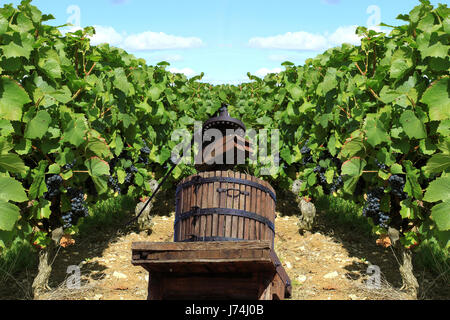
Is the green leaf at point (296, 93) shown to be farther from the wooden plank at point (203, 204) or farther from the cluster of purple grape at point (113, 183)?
the wooden plank at point (203, 204)

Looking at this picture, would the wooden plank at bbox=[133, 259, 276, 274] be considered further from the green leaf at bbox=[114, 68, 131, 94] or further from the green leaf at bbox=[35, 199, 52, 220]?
the green leaf at bbox=[114, 68, 131, 94]

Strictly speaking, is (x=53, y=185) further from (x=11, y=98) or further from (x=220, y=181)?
(x=220, y=181)

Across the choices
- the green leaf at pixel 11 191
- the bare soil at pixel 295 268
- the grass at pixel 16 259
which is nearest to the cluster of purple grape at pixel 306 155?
the bare soil at pixel 295 268

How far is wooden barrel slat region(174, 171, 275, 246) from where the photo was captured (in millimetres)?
4891

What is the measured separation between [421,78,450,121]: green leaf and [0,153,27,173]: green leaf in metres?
4.62

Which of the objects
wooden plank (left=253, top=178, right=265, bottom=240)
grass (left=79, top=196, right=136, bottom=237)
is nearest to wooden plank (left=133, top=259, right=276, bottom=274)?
wooden plank (left=253, top=178, right=265, bottom=240)

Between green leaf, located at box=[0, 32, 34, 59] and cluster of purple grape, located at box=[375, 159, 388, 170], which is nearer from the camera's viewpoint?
green leaf, located at box=[0, 32, 34, 59]

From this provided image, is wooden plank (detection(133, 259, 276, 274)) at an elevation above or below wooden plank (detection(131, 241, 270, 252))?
below

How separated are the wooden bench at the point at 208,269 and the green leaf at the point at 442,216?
1722mm

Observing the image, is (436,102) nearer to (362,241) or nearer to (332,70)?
(332,70)

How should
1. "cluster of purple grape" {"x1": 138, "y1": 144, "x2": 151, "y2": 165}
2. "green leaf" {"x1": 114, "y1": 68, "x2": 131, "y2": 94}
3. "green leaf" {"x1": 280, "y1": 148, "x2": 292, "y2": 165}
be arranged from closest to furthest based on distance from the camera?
"green leaf" {"x1": 114, "y1": 68, "x2": 131, "y2": 94} < "cluster of purple grape" {"x1": 138, "y1": 144, "x2": 151, "y2": 165} < "green leaf" {"x1": 280, "y1": 148, "x2": 292, "y2": 165}

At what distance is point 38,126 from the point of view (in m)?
5.79

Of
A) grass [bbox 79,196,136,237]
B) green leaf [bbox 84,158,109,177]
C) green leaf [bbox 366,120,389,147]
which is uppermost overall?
green leaf [bbox 366,120,389,147]

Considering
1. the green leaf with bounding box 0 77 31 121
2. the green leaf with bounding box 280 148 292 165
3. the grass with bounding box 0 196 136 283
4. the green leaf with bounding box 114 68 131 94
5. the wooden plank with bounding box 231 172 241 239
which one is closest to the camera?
the wooden plank with bounding box 231 172 241 239
